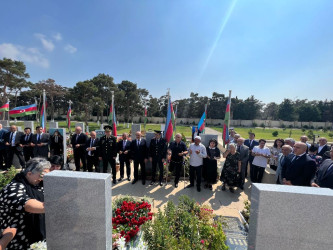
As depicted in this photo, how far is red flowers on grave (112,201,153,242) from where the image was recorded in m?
2.59

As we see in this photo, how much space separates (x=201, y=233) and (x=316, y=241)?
49.1 inches

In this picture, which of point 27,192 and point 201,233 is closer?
point 27,192

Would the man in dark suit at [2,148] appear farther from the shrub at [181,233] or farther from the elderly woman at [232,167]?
the elderly woman at [232,167]

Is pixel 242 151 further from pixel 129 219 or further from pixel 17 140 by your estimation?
pixel 17 140

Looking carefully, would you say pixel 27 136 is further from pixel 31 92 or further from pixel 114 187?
pixel 31 92

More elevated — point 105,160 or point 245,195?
point 105,160

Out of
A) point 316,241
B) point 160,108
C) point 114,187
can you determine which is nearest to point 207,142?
point 114,187

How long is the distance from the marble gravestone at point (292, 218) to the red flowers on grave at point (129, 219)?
5.48 ft

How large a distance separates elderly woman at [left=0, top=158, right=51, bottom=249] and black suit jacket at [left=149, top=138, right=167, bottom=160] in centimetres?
369

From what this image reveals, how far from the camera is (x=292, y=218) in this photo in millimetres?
1706

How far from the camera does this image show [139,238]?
259cm

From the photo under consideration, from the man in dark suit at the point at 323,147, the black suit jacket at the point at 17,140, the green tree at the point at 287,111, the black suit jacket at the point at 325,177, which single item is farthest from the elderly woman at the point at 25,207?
the green tree at the point at 287,111

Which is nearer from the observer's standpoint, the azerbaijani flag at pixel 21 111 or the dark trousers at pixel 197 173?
the dark trousers at pixel 197 173

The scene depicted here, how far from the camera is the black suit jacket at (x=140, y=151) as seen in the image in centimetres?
560
